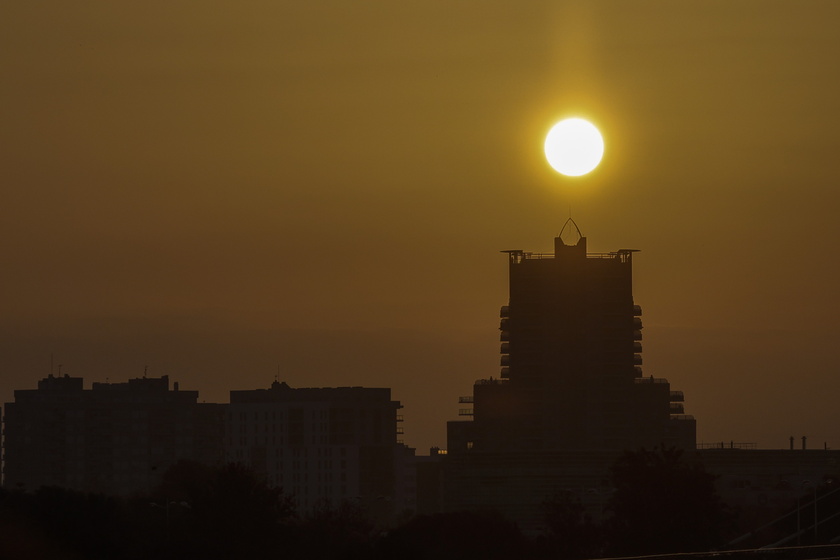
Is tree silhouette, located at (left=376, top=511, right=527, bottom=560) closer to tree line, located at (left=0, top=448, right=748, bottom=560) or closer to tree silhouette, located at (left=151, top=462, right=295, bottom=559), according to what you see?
tree line, located at (left=0, top=448, right=748, bottom=560)

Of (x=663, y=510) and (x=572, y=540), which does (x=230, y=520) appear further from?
(x=572, y=540)

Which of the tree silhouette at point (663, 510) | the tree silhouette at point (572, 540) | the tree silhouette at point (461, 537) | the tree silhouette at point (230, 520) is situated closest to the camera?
the tree silhouette at point (230, 520)

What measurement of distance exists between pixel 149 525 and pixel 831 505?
215 ft

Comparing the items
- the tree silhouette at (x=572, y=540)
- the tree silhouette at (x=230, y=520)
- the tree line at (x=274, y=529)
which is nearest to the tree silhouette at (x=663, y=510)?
the tree line at (x=274, y=529)

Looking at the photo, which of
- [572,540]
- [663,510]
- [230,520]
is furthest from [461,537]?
[230,520]

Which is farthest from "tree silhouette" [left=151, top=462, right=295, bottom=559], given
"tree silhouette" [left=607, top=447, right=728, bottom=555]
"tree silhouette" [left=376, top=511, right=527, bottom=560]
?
"tree silhouette" [left=607, top=447, right=728, bottom=555]

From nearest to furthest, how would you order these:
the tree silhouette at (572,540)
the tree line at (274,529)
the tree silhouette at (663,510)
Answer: the tree line at (274,529)
the tree silhouette at (663,510)
the tree silhouette at (572,540)

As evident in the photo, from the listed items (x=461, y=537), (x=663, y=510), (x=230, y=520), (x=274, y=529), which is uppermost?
(x=663, y=510)

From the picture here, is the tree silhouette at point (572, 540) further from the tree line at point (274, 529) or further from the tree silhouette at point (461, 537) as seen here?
the tree silhouette at point (461, 537)

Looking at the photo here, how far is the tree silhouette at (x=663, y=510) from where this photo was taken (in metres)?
117

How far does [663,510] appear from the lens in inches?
4678

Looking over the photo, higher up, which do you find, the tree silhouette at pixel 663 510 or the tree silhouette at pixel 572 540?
the tree silhouette at pixel 663 510

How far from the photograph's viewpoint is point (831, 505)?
167m

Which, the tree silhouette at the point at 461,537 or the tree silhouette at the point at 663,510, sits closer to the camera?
the tree silhouette at the point at 663,510
